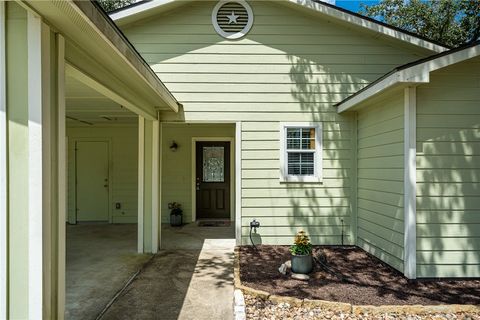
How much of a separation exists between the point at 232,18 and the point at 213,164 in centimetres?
365

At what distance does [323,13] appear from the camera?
210 inches

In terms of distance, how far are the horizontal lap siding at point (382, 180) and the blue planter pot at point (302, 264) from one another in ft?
3.79

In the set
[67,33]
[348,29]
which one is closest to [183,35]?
[348,29]

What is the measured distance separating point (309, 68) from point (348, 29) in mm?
961

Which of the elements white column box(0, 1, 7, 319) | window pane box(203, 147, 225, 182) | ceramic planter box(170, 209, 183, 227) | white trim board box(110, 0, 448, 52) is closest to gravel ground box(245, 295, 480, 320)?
white column box(0, 1, 7, 319)

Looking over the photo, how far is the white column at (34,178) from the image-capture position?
1927 mm

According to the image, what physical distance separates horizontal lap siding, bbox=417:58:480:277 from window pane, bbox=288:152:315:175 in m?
1.95

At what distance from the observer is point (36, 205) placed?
1.94 meters

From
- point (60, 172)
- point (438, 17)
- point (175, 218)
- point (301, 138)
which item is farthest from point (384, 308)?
point (438, 17)

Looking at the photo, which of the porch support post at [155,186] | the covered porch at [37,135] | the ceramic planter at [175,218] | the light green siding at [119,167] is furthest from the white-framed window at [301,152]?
the light green siding at [119,167]

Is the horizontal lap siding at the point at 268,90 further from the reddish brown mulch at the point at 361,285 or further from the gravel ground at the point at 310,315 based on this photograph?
the gravel ground at the point at 310,315

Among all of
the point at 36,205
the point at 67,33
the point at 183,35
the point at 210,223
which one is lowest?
the point at 210,223

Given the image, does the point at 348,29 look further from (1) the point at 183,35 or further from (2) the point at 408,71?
(1) the point at 183,35

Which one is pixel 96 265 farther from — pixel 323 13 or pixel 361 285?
pixel 323 13
